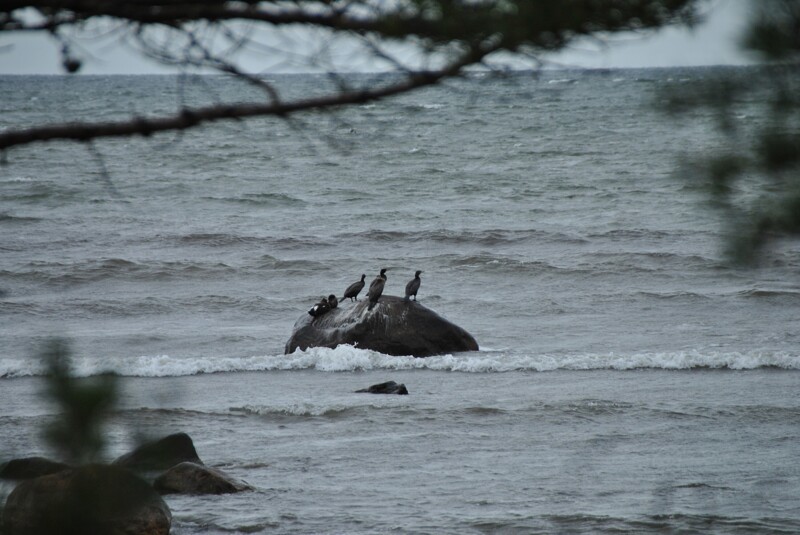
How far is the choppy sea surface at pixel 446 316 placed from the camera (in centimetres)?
684

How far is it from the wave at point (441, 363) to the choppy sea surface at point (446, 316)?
Result: 0.04 metres

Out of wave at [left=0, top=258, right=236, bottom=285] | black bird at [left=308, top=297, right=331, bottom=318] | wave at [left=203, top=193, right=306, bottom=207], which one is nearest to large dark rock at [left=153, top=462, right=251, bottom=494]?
black bird at [left=308, top=297, right=331, bottom=318]

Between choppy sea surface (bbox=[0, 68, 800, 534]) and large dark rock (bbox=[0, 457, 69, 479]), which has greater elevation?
large dark rock (bbox=[0, 457, 69, 479])

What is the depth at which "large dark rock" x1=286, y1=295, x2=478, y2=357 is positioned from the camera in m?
12.4

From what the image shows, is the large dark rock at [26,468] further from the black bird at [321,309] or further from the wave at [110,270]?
the wave at [110,270]

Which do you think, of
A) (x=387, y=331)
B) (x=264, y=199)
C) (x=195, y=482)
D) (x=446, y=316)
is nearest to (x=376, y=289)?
(x=387, y=331)

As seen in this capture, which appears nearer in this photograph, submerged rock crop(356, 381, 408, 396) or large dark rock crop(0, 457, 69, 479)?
large dark rock crop(0, 457, 69, 479)

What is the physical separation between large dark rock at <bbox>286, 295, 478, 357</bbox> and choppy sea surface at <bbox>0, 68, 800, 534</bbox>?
0.26m

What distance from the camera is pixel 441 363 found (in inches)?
478

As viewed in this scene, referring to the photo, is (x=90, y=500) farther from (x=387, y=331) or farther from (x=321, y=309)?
(x=321, y=309)

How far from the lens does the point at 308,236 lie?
2333 centimetres

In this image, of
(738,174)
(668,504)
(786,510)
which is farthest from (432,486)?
(738,174)

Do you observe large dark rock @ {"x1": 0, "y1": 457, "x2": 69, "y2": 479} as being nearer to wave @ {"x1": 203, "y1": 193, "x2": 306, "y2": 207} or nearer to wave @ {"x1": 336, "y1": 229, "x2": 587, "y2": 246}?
wave @ {"x1": 336, "y1": 229, "x2": 587, "y2": 246}

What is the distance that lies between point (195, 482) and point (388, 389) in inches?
145
